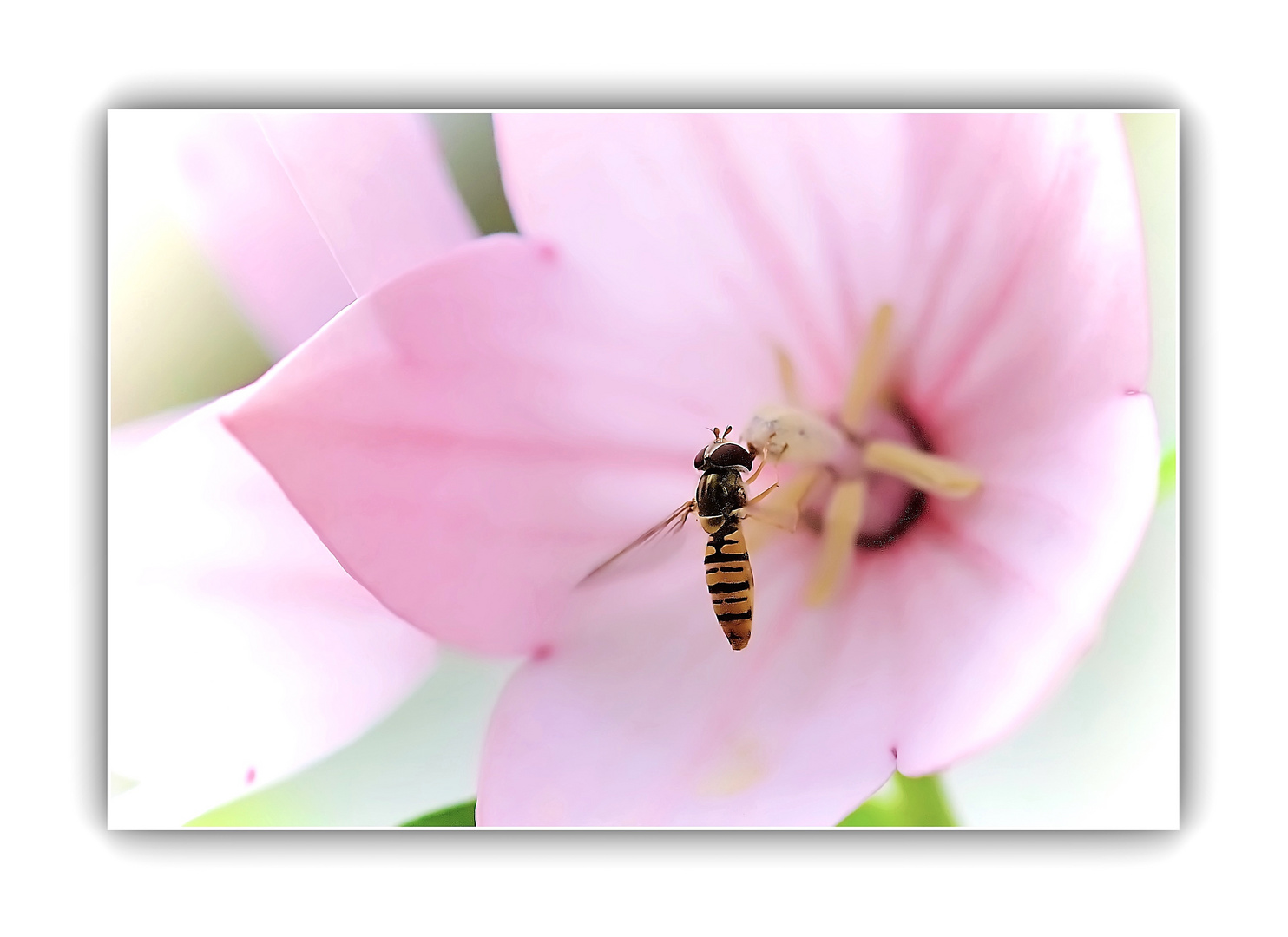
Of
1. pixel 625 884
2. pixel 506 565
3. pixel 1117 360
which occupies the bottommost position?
pixel 625 884

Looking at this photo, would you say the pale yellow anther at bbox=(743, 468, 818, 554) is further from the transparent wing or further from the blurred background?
the blurred background

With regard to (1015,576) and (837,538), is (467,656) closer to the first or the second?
(837,538)

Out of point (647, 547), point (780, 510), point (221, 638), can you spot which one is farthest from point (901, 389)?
point (221, 638)

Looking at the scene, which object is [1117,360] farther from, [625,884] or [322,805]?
[322,805]

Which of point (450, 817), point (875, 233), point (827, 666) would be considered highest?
point (875, 233)

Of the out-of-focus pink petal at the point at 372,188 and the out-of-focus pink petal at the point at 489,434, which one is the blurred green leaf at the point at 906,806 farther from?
the out-of-focus pink petal at the point at 372,188

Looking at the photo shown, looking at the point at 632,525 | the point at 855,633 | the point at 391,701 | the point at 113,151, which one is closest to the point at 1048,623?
the point at 855,633

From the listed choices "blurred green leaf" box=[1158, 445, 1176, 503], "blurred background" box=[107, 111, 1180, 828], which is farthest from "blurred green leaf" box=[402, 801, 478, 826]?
"blurred green leaf" box=[1158, 445, 1176, 503]
